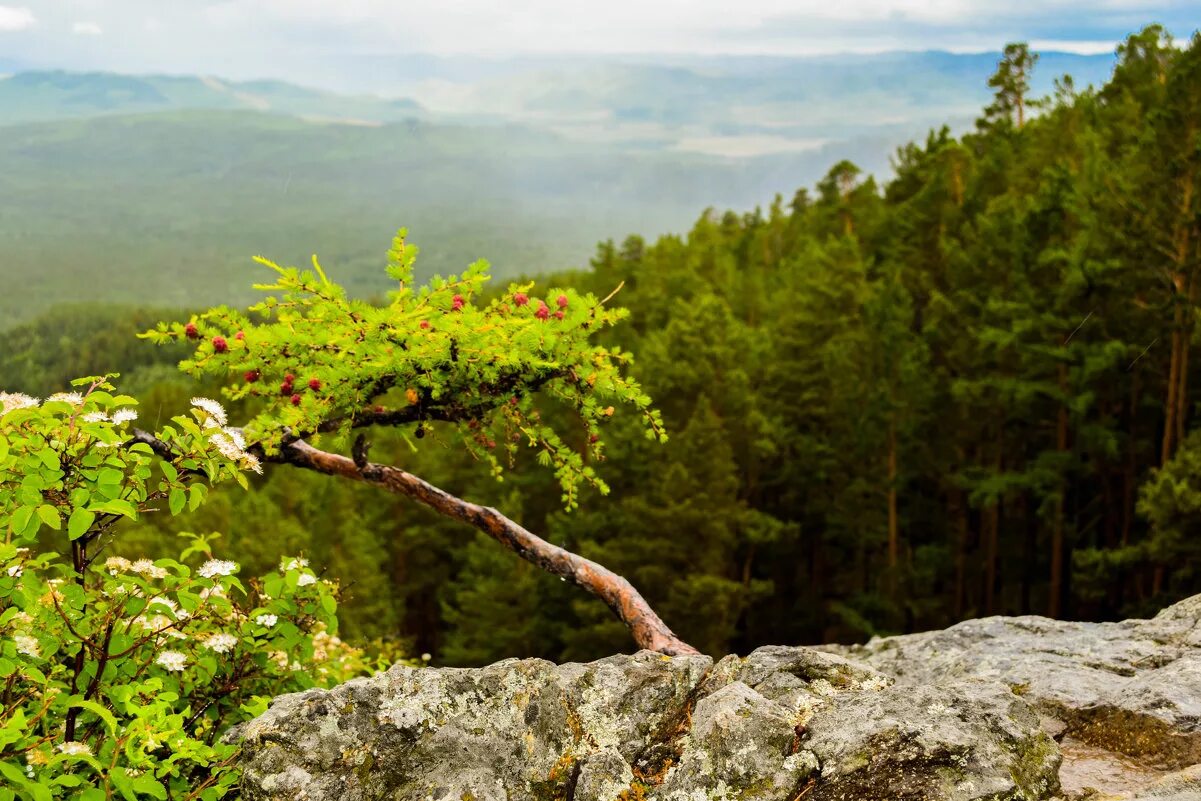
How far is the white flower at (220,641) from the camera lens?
451 centimetres

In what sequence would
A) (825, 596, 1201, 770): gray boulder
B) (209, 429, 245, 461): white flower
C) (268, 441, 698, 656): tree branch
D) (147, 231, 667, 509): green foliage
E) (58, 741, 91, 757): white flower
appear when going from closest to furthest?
(58, 741, 91, 757): white flower < (209, 429, 245, 461): white flower < (825, 596, 1201, 770): gray boulder < (147, 231, 667, 509): green foliage < (268, 441, 698, 656): tree branch

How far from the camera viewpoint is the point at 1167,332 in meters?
21.8

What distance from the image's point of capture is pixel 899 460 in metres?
29.3

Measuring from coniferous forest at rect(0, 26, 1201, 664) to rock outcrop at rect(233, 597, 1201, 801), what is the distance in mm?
14491

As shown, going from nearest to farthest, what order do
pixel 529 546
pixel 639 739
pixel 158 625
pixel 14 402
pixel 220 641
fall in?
pixel 639 739 → pixel 14 402 → pixel 220 641 → pixel 158 625 → pixel 529 546

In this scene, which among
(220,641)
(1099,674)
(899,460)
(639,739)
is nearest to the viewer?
(639,739)

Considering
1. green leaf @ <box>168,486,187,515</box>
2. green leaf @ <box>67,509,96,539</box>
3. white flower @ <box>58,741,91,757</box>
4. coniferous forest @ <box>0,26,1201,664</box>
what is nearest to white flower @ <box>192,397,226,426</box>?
green leaf @ <box>168,486,187,515</box>

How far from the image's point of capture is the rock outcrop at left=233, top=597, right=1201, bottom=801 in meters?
3.59

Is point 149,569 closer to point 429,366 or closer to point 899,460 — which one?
point 429,366

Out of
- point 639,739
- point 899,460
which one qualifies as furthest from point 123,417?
point 899,460

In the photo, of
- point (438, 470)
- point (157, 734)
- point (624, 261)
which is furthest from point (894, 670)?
point (624, 261)

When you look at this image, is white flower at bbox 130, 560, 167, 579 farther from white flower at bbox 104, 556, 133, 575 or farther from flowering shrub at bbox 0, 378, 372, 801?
white flower at bbox 104, 556, 133, 575

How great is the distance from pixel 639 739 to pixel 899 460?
88.5 feet

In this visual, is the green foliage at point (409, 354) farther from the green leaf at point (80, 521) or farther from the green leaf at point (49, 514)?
the green leaf at point (49, 514)
